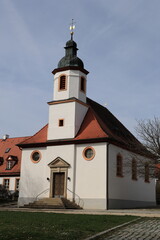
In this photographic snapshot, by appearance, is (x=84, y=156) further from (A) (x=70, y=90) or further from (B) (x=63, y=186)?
(A) (x=70, y=90)

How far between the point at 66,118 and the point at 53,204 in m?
7.14

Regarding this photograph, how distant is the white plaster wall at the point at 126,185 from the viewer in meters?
24.4

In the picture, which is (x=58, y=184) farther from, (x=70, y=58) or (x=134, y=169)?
(x=70, y=58)

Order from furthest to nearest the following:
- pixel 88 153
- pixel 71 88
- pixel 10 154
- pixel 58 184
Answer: pixel 10 154 → pixel 71 88 → pixel 58 184 → pixel 88 153

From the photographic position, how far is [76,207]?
23.8 m

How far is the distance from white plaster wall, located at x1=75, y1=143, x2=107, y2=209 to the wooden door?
143cm

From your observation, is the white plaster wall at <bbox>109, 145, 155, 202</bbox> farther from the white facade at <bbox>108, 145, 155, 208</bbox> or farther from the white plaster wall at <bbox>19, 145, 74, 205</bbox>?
the white plaster wall at <bbox>19, 145, 74, 205</bbox>

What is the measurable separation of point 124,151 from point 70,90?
23.2 ft

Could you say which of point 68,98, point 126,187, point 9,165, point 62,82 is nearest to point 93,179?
point 126,187

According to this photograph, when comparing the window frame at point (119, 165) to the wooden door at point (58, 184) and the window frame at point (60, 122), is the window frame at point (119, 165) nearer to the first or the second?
the wooden door at point (58, 184)

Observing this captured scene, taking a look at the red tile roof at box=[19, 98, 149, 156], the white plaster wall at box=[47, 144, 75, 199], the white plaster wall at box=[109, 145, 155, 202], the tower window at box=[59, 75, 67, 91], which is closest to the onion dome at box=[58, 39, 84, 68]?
the tower window at box=[59, 75, 67, 91]

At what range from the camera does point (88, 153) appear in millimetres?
24781

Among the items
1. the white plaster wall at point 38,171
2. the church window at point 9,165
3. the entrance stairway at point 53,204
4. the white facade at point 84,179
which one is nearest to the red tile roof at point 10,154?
the church window at point 9,165

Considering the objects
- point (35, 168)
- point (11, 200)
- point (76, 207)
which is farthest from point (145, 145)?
point (11, 200)
